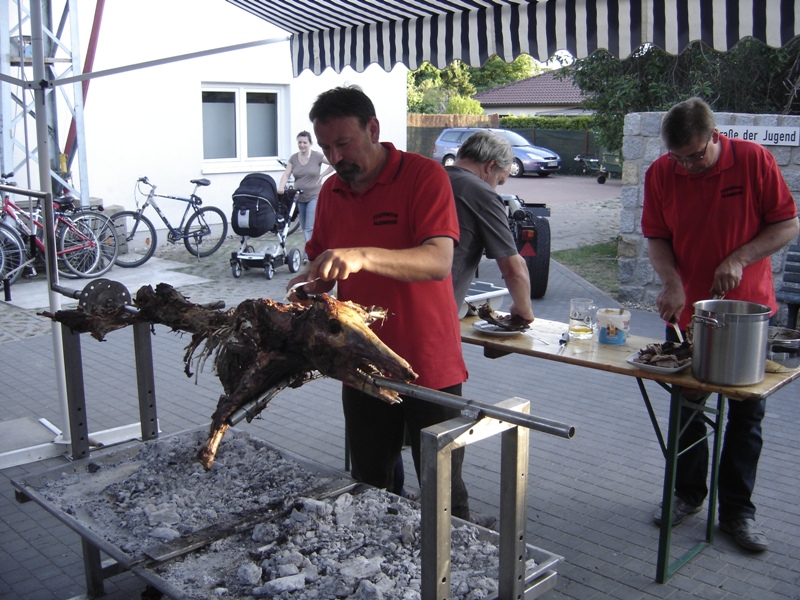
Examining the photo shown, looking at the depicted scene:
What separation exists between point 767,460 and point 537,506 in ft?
5.43

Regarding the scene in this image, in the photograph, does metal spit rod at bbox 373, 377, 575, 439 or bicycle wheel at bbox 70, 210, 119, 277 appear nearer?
metal spit rod at bbox 373, 377, 575, 439

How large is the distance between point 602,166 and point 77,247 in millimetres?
21822

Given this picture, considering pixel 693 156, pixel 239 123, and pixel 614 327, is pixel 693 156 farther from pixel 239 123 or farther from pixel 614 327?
pixel 239 123

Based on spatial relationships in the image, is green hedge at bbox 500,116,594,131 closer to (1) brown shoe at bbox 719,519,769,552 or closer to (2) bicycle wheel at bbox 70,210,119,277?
(2) bicycle wheel at bbox 70,210,119,277

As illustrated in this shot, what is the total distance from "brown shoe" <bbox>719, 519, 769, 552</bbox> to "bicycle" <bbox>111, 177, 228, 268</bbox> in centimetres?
900

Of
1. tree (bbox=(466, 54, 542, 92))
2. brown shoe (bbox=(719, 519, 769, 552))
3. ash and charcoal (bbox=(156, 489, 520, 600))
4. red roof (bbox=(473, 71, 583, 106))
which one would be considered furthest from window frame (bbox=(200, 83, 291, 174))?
tree (bbox=(466, 54, 542, 92))

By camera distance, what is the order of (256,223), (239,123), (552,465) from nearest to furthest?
1. (552,465)
2. (256,223)
3. (239,123)

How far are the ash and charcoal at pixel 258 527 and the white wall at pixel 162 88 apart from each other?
9684 millimetres

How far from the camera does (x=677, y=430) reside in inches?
145

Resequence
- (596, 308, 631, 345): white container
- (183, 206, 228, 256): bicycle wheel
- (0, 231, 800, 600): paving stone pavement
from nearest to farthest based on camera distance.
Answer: (0, 231, 800, 600): paving stone pavement < (596, 308, 631, 345): white container < (183, 206, 228, 256): bicycle wheel

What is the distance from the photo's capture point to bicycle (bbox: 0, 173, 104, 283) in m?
9.92

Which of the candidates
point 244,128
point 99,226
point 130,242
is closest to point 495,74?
point 244,128

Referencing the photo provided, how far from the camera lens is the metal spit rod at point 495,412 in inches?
80.0

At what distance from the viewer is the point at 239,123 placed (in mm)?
14305
